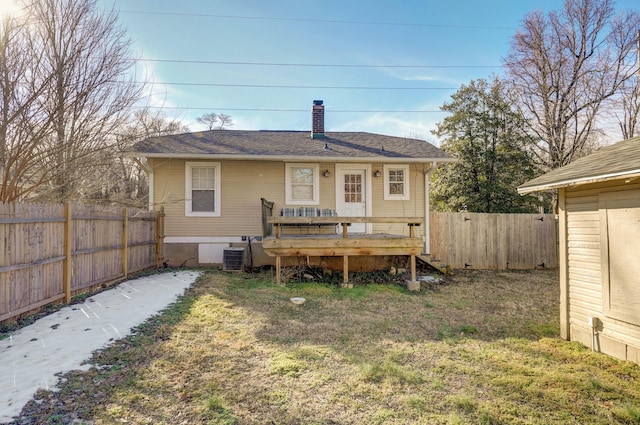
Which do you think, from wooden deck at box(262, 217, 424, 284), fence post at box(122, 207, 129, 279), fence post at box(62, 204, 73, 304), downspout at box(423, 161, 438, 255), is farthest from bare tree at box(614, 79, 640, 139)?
fence post at box(62, 204, 73, 304)

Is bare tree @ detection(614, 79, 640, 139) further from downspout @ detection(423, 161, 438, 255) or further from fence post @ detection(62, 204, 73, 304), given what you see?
fence post @ detection(62, 204, 73, 304)

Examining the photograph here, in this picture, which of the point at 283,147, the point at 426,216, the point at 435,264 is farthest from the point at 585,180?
the point at 283,147

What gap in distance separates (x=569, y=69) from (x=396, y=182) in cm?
1051

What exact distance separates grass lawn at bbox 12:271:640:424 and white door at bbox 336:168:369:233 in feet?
13.4

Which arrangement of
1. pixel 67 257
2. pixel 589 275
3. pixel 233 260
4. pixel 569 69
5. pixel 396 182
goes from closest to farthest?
pixel 589 275 < pixel 67 257 < pixel 233 260 < pixel 396 182 < pixel 569 69

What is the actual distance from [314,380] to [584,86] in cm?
1671

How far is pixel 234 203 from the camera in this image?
8.96 meters

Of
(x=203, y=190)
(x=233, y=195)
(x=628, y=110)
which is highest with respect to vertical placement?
(x=628, y=110)

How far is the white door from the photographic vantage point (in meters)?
9.22

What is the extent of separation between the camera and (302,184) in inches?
362

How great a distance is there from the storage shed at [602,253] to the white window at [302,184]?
5.76m

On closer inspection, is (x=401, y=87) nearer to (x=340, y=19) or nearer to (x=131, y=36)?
(x=340, y=19)

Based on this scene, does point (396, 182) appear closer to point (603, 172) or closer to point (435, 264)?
point (435, 264)

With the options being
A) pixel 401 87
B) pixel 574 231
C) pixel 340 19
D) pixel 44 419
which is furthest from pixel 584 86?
pixel 44 419
